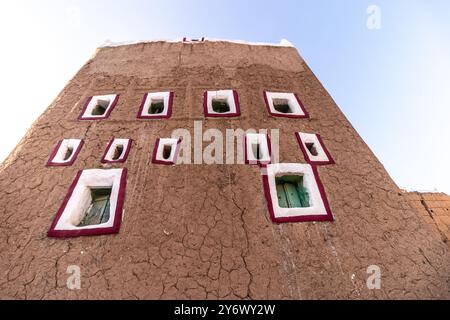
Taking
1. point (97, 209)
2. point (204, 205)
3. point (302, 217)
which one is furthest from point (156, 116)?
point (302, 217)

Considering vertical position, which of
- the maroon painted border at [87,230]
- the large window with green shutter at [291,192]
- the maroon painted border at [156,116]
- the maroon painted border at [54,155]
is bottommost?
the maroon painted border at [87,230]

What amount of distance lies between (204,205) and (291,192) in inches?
70.2

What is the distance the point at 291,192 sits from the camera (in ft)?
20.0

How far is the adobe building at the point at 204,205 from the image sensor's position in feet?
14.6

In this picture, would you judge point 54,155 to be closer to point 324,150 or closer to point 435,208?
point 324,150

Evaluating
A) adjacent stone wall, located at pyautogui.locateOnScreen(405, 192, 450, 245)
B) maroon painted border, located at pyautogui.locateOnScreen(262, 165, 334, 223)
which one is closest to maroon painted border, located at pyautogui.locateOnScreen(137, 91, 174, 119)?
maroon painted border, located at pyautogui.locateOnScreen(262, 165, 334, 223)

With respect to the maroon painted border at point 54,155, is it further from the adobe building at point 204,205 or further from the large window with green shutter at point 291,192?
the large window with green shutter at point 291,192

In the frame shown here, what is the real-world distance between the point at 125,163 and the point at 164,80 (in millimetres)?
3269

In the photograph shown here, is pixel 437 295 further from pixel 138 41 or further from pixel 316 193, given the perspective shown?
pixel 138 41

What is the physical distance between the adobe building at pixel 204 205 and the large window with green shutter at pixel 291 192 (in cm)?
3

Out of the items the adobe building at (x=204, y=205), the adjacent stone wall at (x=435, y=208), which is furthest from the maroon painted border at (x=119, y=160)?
the adjacent stone wall at (x=435, y=208)

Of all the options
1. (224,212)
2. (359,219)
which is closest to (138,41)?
(224,212)

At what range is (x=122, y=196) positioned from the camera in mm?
5551

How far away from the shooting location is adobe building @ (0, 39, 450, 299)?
4.46 meters
